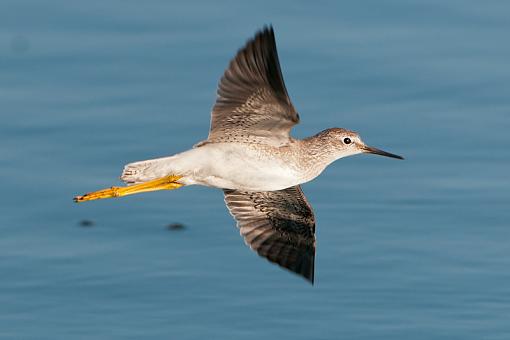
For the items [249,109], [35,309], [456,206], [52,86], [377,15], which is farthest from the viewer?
[377,15]

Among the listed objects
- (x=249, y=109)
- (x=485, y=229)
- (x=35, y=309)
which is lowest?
(x=35, y=309)

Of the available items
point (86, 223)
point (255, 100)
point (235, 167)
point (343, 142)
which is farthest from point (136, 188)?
point (86, 223)

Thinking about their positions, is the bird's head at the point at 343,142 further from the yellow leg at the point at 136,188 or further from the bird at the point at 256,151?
the yellow leg at the point at 136,188

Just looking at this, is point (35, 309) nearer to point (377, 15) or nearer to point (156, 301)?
point (156, 301)

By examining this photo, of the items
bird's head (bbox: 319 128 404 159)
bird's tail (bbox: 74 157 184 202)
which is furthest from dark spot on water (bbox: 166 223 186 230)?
bird's head (bbox: 319 128 404 159)

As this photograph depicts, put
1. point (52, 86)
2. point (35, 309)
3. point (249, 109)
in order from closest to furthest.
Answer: point (249, 109), point (35, 309), point (52, 86)

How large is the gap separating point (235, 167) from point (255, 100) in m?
0.63

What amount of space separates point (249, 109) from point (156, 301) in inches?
132

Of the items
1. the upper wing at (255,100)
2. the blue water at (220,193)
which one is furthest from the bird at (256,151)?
the blue water at (220,193)

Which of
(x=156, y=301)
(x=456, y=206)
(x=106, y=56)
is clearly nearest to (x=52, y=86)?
(x=106, y=56)

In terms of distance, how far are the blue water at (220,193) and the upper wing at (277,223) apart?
141cm

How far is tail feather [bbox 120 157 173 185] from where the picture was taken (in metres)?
14.3

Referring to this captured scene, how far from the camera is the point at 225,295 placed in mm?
16797

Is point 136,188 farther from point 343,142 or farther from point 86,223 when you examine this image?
point 86,223
